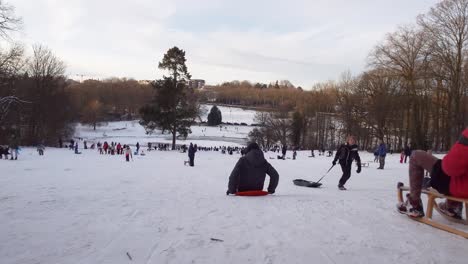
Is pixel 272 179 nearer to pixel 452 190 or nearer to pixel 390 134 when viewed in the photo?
pixel 452 190

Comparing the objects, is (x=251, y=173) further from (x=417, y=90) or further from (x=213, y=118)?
(x=213, y=118)

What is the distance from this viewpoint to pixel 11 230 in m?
4.91

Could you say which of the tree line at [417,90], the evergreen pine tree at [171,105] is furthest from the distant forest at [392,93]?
the evergreen pine tree at [171,105]

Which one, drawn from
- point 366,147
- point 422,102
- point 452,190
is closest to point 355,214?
point 452,190

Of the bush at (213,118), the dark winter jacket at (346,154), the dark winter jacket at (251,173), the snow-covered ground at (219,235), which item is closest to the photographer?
the snow-covered ground at (219,235)

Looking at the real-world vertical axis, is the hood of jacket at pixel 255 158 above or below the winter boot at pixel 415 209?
above

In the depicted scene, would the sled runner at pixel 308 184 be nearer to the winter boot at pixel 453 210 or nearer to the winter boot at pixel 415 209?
the winter boot at pixel 415 209

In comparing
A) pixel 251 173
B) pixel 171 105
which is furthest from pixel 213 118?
pixel 251 173

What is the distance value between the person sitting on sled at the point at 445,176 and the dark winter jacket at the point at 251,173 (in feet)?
10.8

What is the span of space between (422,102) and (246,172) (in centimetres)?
4737

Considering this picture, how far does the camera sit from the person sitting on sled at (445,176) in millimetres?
4410

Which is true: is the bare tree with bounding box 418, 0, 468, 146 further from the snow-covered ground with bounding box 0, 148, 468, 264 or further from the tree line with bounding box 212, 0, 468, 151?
the snow-covered ground with bounding box 0, 148, 468, 264

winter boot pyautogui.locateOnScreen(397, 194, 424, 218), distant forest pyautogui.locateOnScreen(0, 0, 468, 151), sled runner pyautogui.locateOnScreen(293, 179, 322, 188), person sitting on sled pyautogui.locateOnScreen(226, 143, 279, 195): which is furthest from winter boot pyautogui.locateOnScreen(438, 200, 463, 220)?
distant forest pyautogui.locateOnScreen(0, 0, 468, 151)

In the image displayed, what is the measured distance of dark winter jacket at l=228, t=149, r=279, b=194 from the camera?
8.63 m
